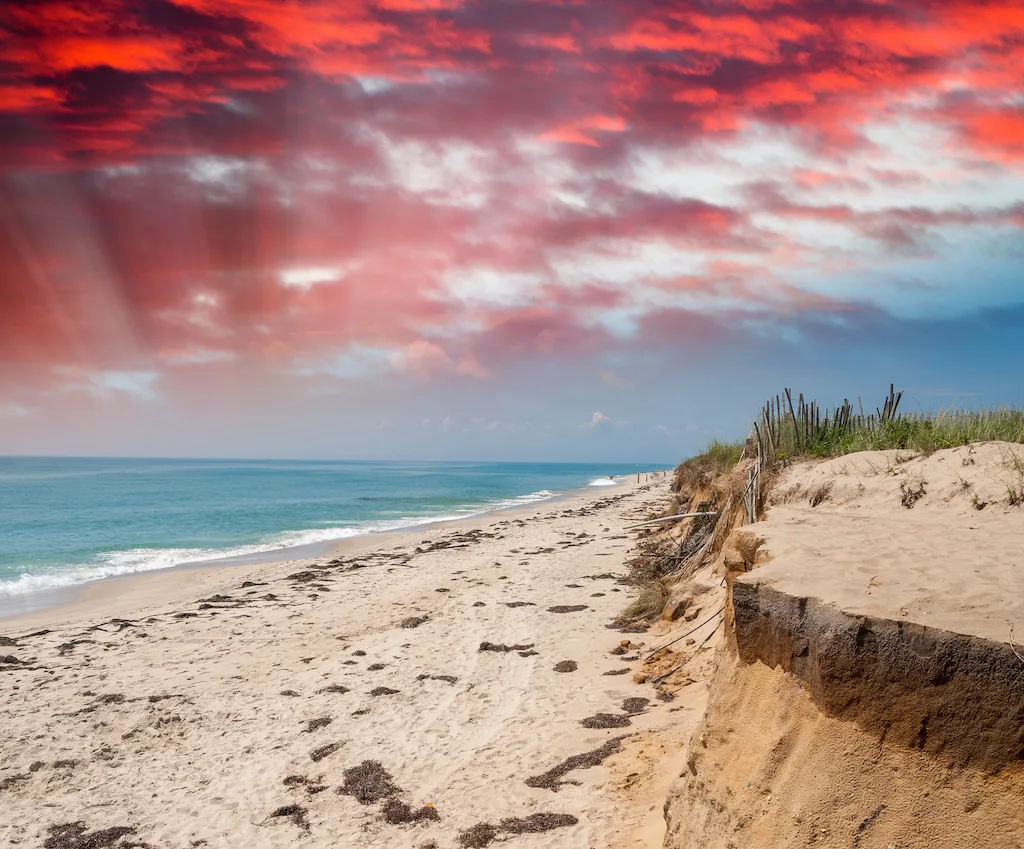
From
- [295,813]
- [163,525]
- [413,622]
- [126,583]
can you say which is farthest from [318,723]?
[163,525]

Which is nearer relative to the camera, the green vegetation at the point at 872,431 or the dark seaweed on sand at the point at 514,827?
the dark seaweed on sand at the point at 514,827

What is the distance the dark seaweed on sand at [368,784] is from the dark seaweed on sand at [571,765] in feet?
4.67

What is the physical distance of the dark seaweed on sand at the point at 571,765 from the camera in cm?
616

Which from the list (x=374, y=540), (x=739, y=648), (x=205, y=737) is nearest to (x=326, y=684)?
(x=205, y=737)

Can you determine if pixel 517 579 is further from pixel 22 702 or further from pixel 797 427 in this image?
pixel 22 702

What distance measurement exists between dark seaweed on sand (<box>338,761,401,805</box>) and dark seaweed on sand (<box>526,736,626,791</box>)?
56.0 inches

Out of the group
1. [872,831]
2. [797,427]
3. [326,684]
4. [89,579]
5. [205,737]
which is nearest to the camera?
[872,831]

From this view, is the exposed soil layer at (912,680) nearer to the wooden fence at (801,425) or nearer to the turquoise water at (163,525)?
the wooden fence at (801,425)

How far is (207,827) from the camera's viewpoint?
19.9ft

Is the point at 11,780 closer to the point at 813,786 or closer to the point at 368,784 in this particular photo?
the point at 368,784

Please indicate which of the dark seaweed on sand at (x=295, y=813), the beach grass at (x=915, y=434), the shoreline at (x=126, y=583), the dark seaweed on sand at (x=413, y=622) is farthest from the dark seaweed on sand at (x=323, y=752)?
the shoreline at (x=126, y=583)

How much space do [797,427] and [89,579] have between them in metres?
22.0

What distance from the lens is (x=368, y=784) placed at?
6.53 meters

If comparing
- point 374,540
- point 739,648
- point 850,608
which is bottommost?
point 374,540
